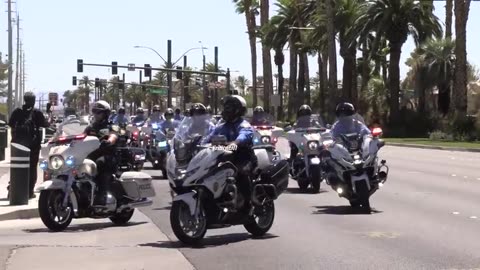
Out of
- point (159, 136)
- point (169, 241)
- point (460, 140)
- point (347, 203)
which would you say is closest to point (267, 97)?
point (460, 140)

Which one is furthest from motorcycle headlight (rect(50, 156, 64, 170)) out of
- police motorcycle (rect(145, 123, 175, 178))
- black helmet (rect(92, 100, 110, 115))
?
police motorcycle (rect(145, 123, 175, 178))

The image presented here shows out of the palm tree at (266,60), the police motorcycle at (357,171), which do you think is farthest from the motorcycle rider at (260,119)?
the palm tree at (266,60)

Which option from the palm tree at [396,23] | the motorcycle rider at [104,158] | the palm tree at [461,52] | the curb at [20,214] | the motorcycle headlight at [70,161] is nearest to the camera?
the motorcycle headlight at [70,161]

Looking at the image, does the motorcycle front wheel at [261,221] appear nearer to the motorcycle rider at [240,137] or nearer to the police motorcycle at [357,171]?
the motorcycle rider at [240,137]

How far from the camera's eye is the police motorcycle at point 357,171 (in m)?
13.7

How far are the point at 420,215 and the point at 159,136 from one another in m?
10.2

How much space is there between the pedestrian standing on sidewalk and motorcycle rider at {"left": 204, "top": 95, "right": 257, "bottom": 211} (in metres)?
5.02

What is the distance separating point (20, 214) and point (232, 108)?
14.9 feet

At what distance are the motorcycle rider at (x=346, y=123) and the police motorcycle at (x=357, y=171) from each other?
1.25ft

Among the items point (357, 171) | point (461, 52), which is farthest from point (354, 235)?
point (461, 52)

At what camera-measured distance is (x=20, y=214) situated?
13.1 metres

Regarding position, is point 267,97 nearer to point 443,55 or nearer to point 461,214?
point 443,55

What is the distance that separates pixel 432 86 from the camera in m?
57.8

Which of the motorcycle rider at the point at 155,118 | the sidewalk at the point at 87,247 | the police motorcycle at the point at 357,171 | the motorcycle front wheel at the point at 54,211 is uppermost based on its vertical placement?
the motorcycle rider at the point at 155,118
